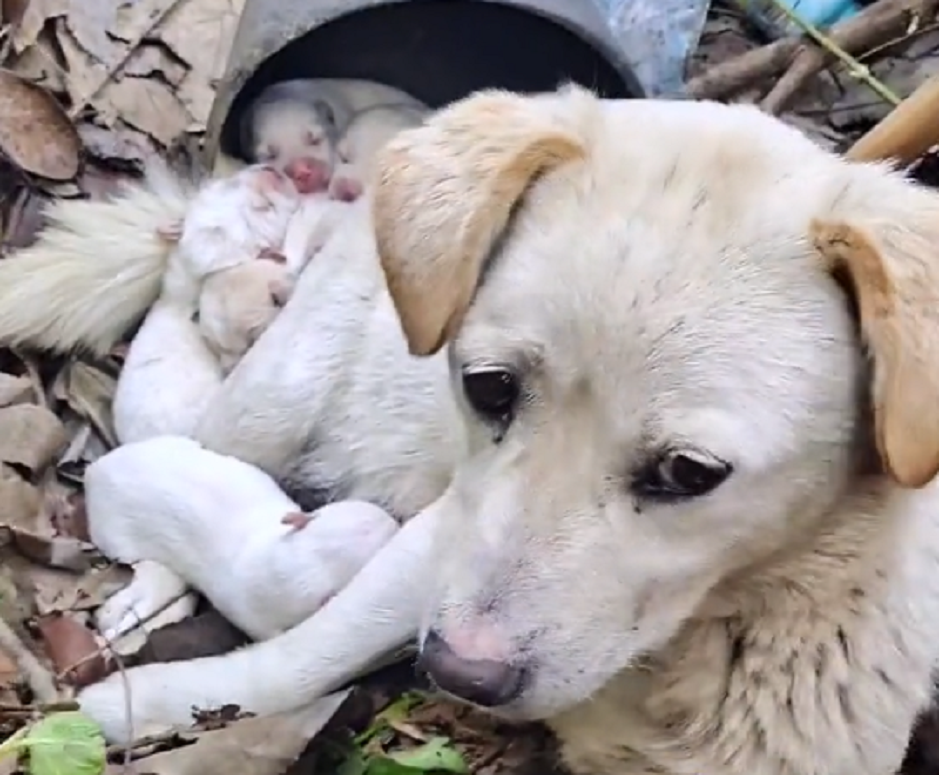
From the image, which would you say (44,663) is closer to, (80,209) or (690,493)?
(80,209)

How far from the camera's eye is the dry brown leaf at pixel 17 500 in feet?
8.63

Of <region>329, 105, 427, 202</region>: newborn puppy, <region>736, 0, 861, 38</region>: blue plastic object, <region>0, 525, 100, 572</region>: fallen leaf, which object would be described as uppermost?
<region>736, 0, 861, 38</region>: blue plastic object

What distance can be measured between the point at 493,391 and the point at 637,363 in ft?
0.59

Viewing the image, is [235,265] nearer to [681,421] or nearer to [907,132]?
[907,132]

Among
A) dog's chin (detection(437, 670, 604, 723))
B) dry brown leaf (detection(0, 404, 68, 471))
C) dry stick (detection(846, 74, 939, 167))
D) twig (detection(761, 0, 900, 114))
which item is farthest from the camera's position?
twig (detection(761, 0, 900, 114))

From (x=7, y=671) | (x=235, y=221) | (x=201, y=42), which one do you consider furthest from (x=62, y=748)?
(x=201, y=42)

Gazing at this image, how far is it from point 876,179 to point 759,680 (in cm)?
57

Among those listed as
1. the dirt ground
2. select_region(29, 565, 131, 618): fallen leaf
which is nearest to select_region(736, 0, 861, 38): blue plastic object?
the dirt ground

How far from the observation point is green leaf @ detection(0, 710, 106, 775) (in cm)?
200

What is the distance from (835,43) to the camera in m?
3.36

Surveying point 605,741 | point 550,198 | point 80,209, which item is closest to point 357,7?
point 80,209

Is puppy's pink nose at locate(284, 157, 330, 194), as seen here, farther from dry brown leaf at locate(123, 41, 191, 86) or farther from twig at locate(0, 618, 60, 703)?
twig at locate(0, 618, 60, 703)

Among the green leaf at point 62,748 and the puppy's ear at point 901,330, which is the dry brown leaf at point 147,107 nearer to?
the green leaf at point 62,748

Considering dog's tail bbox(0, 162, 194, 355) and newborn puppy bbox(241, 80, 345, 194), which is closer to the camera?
dog's tail bbox(0, 162, 194, 355)
